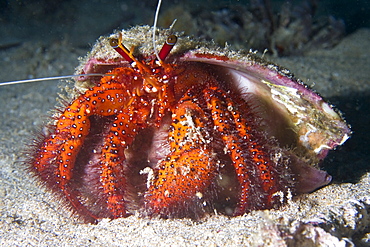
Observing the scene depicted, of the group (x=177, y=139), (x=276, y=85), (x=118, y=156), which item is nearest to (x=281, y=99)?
(x=276, y=85)

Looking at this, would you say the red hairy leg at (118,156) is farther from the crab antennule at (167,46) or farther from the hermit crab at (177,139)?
the crab antennule at (167,46)

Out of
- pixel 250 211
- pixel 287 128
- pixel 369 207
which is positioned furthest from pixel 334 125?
pixel 250 211

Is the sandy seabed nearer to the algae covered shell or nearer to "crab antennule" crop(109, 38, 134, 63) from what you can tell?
the algae covered shell

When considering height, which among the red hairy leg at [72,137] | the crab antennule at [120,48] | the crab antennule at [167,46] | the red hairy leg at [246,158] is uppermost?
the crab antennule at [167,46]

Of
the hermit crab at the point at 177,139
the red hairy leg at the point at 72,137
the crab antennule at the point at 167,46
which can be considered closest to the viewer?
the crab antennule at the point at 167,46

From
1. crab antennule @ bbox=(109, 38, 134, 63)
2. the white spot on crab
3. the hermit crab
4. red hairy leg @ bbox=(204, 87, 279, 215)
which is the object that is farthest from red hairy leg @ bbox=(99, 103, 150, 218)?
red hairy leg @ bbox=(204, 87, 279, 215)

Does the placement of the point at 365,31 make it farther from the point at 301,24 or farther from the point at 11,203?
the point at 11,203

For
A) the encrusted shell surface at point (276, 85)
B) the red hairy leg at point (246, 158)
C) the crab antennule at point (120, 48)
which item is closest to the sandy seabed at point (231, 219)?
the red hairy leg at point (246, 158)
